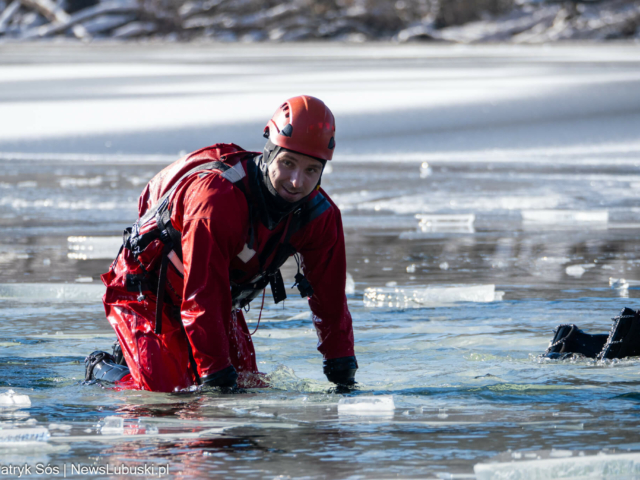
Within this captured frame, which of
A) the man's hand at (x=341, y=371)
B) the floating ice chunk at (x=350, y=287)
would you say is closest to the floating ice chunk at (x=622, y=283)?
the floating ice chunk at (x=350, y=287)

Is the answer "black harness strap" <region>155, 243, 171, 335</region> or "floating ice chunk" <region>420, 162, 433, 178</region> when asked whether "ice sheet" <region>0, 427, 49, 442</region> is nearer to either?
"black harness strap" <region>155, 243, 171, 335</region>

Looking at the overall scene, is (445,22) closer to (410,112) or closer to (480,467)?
(410,112)

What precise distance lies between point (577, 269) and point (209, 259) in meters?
3.90

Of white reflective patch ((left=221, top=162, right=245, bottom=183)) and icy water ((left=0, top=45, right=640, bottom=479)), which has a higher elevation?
white reflective patch ((left=221, top=162, right=245, bottom=183))

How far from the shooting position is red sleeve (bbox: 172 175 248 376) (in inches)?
149

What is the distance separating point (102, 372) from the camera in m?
4.55

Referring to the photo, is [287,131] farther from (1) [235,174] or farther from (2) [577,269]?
(2) [577,269]

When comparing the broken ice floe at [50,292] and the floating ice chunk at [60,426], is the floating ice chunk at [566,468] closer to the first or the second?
the floating ice chunk at [60,426]

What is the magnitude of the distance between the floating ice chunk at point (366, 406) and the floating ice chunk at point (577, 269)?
333 centimetres

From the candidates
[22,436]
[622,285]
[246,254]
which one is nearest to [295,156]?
[246,254]

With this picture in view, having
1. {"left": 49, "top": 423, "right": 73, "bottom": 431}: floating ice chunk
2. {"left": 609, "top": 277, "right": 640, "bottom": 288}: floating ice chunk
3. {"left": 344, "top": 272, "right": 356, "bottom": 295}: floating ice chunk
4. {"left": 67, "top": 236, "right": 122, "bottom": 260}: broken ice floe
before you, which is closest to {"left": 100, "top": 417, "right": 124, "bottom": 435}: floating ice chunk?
{"left": 49, "top": 423, "right": 73, "bottom": 431}: floating ice chunk

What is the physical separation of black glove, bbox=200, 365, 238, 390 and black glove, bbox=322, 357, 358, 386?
1.73 feet

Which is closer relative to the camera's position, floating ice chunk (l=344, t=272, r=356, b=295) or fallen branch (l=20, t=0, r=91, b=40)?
floating ice chunk (l=344, t=272, r=356, b=295)

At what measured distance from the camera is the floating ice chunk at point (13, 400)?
13.1 ft
